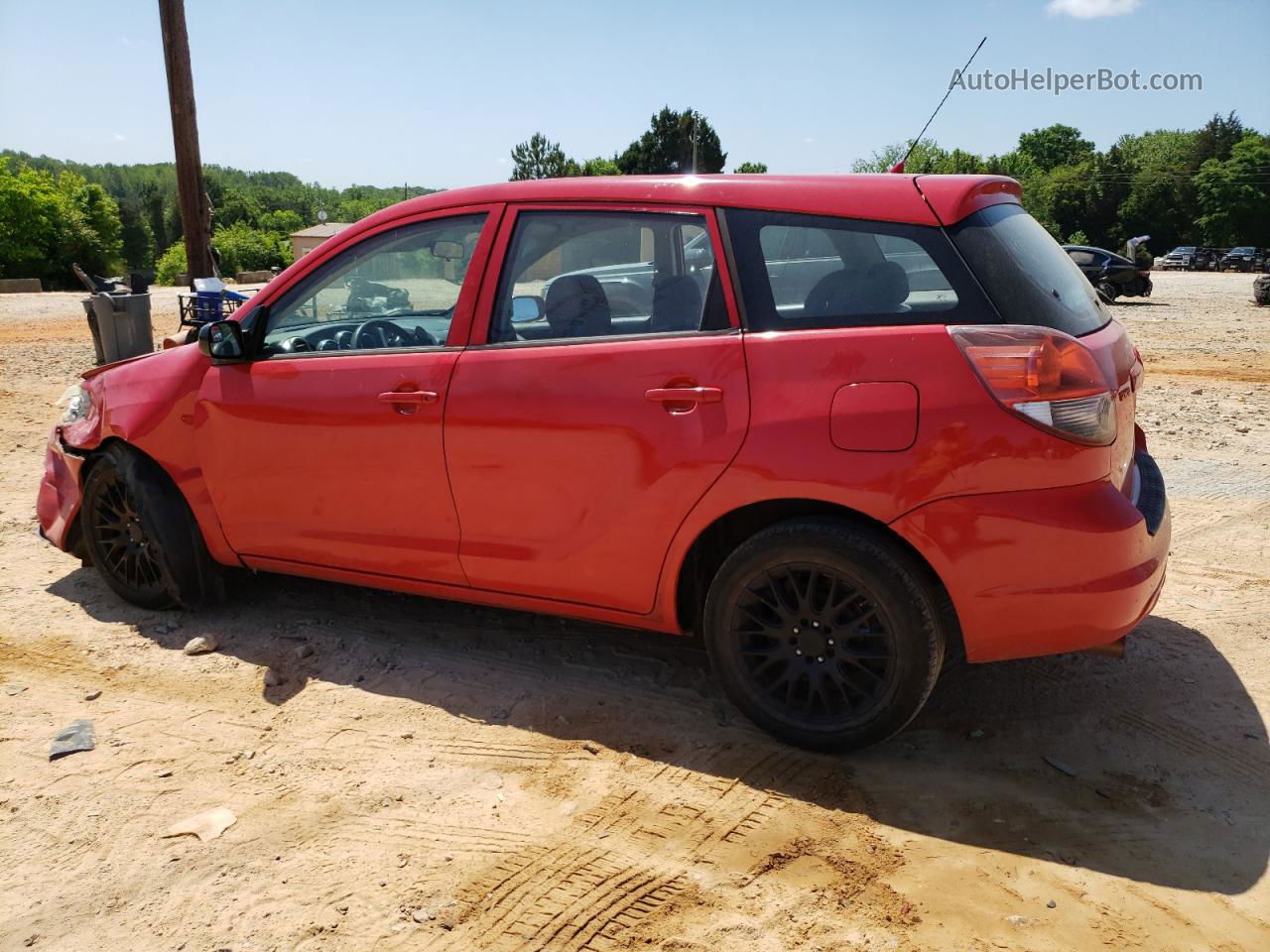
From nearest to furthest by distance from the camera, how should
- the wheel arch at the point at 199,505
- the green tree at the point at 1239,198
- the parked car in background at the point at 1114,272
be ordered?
1. the wheel arch at the point at 199,505
2. the parked car in background at the point at 1114,272
3. the green tree at the point at 1239,198

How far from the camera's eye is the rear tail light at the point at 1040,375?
9.31 ft

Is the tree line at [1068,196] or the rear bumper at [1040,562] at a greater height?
the tree line at [1068,196]

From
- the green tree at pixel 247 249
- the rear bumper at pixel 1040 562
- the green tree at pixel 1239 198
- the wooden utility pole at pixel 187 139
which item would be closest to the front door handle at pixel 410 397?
the rear bumper at pixel 1040 562

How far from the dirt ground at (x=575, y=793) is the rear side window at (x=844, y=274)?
56.4 inches

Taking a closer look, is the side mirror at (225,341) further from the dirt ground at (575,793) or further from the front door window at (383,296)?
the dirt ground at (575,793)

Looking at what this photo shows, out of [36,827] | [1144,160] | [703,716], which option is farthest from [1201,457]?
[1144,160]

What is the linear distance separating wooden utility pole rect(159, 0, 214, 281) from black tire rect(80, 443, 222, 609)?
32.5 feet

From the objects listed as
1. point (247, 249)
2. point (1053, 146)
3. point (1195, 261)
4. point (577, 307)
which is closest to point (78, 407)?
point (577, 307)

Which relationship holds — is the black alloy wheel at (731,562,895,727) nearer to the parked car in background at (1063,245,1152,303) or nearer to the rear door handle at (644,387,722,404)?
the rear door handle at (644,387,722,404)

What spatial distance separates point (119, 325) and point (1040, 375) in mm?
11642

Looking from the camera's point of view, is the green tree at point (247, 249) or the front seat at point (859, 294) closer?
the front seat at point (859, 294)

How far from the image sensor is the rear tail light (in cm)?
284

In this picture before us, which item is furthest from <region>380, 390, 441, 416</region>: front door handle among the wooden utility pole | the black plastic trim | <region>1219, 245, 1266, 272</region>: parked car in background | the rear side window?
<region>1219, 245, 1266, 272</region>: parked car in background

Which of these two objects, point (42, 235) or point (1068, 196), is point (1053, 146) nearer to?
point (1068, 196)
